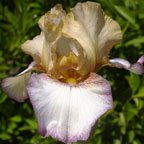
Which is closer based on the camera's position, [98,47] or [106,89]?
[106,89]

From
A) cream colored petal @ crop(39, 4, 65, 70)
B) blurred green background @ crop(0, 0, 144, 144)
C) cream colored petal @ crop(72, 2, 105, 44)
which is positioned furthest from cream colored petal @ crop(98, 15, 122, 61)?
blurred green background @ crop(0, 0, 144, 144)

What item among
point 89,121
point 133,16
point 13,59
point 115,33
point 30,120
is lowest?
point 30,120

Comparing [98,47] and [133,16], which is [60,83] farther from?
[133,16]

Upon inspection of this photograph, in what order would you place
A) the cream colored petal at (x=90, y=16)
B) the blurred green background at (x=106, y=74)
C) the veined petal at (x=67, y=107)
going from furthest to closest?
1. the blurred green background at (x=106, y=74)
2. the cream colored petal at (x=90, y=16)
3. the veined petal at (x=67, y=107)

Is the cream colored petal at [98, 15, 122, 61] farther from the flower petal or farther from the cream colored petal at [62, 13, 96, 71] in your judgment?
the flower petal

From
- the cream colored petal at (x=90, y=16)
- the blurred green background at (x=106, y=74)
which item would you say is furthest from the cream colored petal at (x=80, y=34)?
the blurred green background at (x=106, y=74)

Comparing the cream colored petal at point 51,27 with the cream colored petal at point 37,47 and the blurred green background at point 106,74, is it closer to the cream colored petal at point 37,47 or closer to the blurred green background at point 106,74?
the cream colored petal at point 37,47

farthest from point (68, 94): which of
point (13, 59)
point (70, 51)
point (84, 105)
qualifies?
point (13, 59)

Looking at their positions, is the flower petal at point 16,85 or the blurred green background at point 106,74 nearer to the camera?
the flower petal at point 16,85
